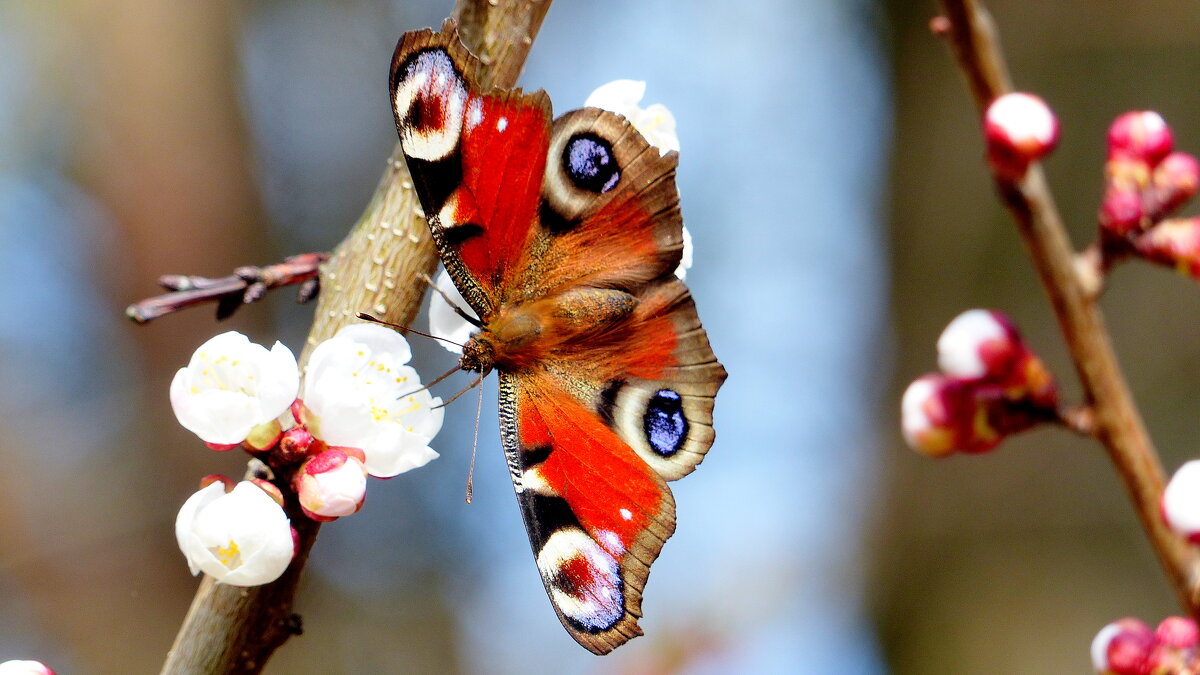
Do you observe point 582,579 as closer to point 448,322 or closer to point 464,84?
point 448,322

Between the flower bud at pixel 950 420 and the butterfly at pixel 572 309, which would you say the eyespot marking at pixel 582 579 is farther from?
the flower bud at pixel 950 420

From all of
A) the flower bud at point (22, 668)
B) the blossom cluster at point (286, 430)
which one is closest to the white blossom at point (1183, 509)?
the blossom cluster at point (286, 430)

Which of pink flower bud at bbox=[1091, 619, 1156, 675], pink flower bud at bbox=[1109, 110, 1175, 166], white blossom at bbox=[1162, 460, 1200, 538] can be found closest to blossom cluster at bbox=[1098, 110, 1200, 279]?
pink flower bud at bbox=[1109, 110, 1175, 166]

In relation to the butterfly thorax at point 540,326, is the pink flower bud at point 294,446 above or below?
below

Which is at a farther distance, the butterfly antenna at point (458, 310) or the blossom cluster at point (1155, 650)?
the butterfly antenna at point (458, 310)

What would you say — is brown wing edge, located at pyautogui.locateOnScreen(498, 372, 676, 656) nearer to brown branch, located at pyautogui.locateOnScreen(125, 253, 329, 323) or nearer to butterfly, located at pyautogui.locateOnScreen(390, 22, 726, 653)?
butterfly, located at pyautogui.locateOnScreen(390, 22, 726, 653)

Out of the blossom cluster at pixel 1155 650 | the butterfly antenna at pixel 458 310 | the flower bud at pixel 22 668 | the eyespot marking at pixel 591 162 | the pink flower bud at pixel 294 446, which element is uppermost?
the eyespot marking at pixel 591 162

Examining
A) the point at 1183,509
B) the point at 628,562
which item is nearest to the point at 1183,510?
the point at 1183,509

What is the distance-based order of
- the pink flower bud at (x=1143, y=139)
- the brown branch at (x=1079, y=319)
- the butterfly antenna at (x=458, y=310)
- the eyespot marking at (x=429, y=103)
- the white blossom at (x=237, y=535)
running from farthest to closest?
the butterfly antenna at (x=458, y=310) < the eyespot marking at (x=429, y=103) < the white blossom at (x=237, y=535) < the pink flower bud at (x=1143, y=139) < the brown branch at (x=1079, y=319)

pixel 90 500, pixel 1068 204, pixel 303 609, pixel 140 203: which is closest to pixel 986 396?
pixel 1068 204
